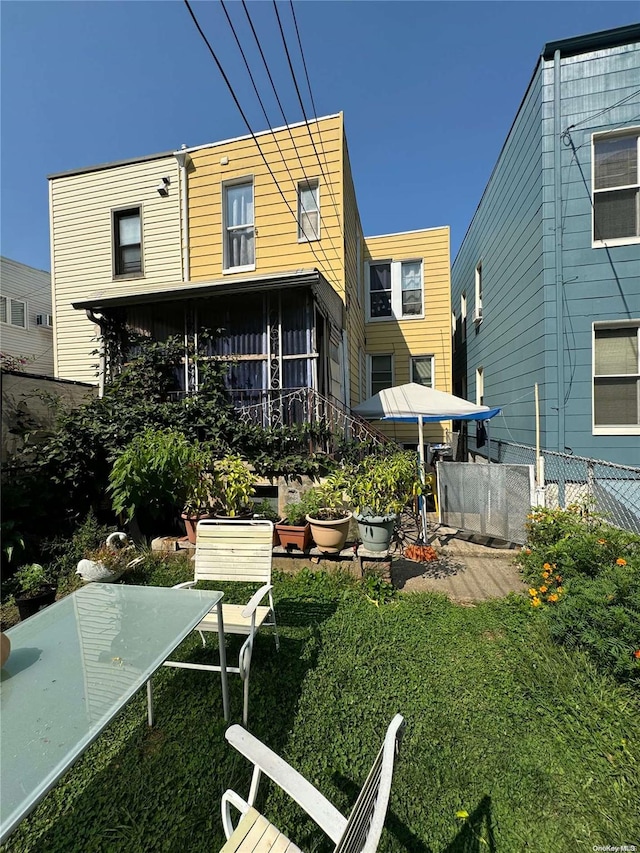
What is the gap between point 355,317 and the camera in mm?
10164

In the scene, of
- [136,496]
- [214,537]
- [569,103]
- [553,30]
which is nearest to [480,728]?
[214,537]

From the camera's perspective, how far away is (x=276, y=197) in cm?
820

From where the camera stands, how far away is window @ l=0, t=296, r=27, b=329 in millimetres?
15609

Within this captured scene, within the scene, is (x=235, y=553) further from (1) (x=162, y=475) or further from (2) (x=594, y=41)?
(2) (x=594, y=41)

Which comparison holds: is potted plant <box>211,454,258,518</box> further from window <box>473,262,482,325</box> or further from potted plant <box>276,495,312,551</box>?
window <box>473,262,482,325</box>

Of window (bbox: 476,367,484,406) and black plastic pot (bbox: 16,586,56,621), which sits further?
window (bbox: 476,367,484,406)

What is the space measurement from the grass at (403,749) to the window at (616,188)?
6.24 m

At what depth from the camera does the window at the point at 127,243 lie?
9250 millimetres

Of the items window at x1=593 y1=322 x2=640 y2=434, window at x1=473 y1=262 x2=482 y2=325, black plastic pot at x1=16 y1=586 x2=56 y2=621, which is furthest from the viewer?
window at x1=473 y1=262 x2=482 y2=325

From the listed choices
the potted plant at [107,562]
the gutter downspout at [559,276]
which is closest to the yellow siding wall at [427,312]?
the gutter downspout at [559,276]

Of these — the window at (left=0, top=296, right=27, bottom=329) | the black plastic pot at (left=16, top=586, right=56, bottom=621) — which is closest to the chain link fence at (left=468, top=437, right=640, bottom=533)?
the black plastic pot at (left=16, top=586, right=56, bottom=621)

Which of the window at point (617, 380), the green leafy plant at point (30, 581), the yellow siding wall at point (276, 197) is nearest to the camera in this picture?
the green leafy plant at point (30, 581)

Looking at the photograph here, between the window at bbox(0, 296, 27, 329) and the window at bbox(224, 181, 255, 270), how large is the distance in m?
12.9

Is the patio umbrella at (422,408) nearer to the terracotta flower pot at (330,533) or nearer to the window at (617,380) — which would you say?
the window at (617,380)
